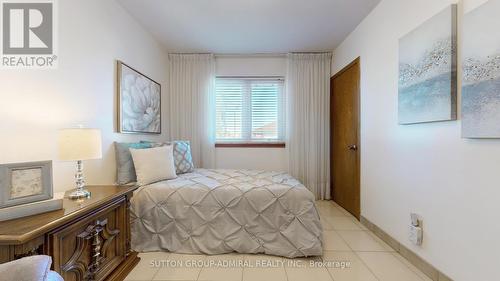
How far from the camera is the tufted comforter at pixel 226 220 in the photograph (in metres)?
2.18

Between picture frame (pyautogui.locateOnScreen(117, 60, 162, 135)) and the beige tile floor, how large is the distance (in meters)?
1.44

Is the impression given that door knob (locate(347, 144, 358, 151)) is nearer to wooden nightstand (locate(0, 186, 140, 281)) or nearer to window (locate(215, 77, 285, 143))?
window (locate(215, 77, 285, 143))

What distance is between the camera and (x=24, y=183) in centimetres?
126

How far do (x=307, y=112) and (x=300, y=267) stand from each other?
2595 millimetres

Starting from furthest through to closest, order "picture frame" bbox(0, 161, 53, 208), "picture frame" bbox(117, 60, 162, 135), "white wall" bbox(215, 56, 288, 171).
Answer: "white wall" bbox(215, 56, 288, 171)
"picture frame" bbox(117, 60, 162, 135)
"picture frame" bbox(0, 161, 53, 208)

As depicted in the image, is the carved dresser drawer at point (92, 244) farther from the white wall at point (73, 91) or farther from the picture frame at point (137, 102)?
the picture frame at point (137, 102)

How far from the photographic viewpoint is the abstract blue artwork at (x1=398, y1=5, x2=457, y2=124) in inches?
64.6

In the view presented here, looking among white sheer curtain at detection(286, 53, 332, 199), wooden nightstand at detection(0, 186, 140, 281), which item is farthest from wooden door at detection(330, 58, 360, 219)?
wooden nightstand at detection(0, 186, 140, 281)

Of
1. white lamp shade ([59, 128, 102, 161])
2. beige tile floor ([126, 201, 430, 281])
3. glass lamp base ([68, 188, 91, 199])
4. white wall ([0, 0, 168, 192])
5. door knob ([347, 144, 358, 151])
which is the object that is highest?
white wall ([0, 0, 168, 192])

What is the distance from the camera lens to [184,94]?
4.07m

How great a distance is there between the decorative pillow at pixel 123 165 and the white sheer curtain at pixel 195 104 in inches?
59.8

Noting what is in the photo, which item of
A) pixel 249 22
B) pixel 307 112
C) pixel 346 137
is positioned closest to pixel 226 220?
pixel 346 137

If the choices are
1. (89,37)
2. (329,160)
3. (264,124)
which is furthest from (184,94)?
(329,160)

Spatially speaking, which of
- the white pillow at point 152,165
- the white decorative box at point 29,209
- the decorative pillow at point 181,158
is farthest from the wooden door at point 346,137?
the white decorative box at point 29,209
